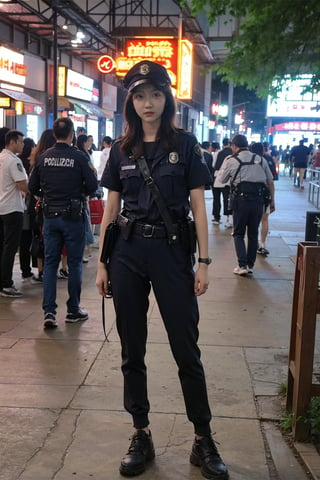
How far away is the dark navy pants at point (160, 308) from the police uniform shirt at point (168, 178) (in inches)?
6.7

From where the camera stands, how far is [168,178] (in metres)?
3.09

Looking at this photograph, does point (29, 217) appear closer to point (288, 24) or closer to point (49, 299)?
point (49, 299)

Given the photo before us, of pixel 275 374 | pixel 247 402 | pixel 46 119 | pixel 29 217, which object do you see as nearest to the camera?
pixel 247 402

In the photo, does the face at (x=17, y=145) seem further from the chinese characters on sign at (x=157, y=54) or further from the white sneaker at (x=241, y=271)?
the chinese characters on sign at (x=157, y=54)

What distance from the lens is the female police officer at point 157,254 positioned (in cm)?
309

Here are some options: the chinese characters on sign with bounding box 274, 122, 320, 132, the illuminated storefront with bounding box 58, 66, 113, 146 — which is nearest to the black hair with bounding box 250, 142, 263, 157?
the illuminated storefront with bounding box 58, 66, 113, 146

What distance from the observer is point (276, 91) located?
997 cm

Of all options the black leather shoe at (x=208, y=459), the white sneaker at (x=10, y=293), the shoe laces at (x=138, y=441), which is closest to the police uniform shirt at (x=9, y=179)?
the white sneaker at (x=10, y=293)

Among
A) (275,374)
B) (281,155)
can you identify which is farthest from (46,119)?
(281,155)

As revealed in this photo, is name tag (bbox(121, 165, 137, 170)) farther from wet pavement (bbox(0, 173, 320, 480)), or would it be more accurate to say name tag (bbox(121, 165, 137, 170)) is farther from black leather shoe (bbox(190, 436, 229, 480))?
wet pavement (bbox(0, 173, 320, 480))

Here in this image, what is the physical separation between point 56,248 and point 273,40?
4.40 meters

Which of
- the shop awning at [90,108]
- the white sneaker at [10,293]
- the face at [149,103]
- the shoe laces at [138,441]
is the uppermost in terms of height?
the shop awning at [90,108]

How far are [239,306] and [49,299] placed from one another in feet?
7.24

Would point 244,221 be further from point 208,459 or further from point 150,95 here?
point 208,459
